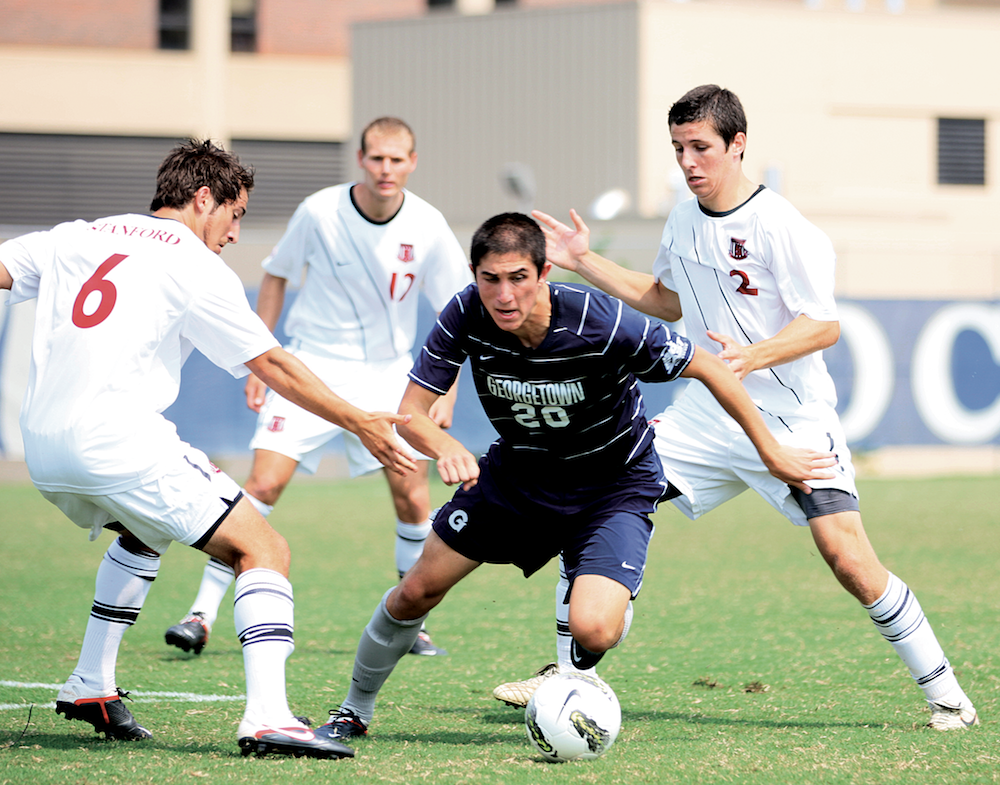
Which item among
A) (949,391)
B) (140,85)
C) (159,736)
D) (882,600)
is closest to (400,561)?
(159,736)

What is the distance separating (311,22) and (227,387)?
1796 cm

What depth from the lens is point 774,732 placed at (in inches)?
191

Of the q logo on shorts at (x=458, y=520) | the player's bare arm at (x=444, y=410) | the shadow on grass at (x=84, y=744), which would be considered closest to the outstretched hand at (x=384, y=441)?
the q logo on shorts at (x=458, y=520)

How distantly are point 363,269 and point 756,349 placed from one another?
2.87m

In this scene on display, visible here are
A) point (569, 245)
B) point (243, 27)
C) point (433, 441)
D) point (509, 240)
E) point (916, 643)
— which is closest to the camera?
point (509, 240)

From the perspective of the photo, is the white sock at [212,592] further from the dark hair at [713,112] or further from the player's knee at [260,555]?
the dark hair at [713,112]

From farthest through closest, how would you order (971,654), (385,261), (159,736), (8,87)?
1. (8,87)
2. (385,261)
3. (971,654)
4. (159,736)

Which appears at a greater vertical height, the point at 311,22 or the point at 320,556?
the point at 311,22

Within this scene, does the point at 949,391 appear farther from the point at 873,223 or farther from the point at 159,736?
the point at 159,736

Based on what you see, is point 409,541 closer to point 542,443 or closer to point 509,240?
point 542,443

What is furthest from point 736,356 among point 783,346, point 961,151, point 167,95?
point 167,95

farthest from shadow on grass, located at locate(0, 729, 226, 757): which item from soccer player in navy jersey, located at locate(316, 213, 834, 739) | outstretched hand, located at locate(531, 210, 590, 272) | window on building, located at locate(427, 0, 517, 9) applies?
window on building, located at locate(427, 0, 517, 9)

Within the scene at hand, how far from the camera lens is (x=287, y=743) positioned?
4246 mm

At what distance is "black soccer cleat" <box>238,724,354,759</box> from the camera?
4.25 meters
